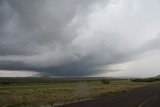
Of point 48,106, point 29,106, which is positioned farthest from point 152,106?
point 29,106

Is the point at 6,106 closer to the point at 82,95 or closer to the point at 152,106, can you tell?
the point at 152,106

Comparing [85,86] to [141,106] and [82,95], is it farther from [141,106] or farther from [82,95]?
[141,106]

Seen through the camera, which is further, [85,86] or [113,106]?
[85,86]

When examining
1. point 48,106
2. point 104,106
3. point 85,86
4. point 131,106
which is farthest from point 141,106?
point 85,86

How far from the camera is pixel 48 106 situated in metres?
25.0

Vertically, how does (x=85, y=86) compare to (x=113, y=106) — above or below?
above

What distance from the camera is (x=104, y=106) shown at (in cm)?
2414

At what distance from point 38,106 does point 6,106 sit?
2816 millimetres

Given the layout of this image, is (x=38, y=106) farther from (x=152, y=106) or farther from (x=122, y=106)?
(x=152, y=106)

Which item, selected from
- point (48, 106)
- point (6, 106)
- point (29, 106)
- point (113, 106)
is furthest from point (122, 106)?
point (6, 106)

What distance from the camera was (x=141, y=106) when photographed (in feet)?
80.4

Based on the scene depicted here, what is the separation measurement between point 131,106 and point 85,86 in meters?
→ 17.5

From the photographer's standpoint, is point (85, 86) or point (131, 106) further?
point (85, 86)

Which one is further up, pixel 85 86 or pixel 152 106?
pixel 85 86
